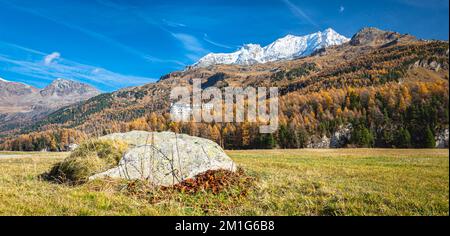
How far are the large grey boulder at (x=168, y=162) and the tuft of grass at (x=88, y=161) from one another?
72 cm

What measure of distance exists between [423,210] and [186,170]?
24.6 feet

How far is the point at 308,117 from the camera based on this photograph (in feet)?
410

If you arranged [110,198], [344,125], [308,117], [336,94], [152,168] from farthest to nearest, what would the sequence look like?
[336,94] < [308,117] < [344,125] < [152,168] < [110,198]

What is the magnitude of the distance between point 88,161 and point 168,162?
3.24 meters

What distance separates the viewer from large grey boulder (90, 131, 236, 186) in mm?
11312

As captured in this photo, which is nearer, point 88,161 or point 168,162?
point 168,162

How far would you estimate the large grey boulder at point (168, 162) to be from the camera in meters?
11.3

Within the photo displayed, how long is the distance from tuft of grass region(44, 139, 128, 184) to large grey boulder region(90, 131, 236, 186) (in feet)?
2.36

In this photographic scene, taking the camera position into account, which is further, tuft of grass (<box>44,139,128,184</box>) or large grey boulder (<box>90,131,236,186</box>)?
tuft of grass (<box>44,139,128,184</box>)

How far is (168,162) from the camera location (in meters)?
11.9

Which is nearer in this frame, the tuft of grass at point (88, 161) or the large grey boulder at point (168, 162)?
the large grey boulder at point (168, 162)

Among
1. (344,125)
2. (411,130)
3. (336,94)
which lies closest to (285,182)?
(411,130)
